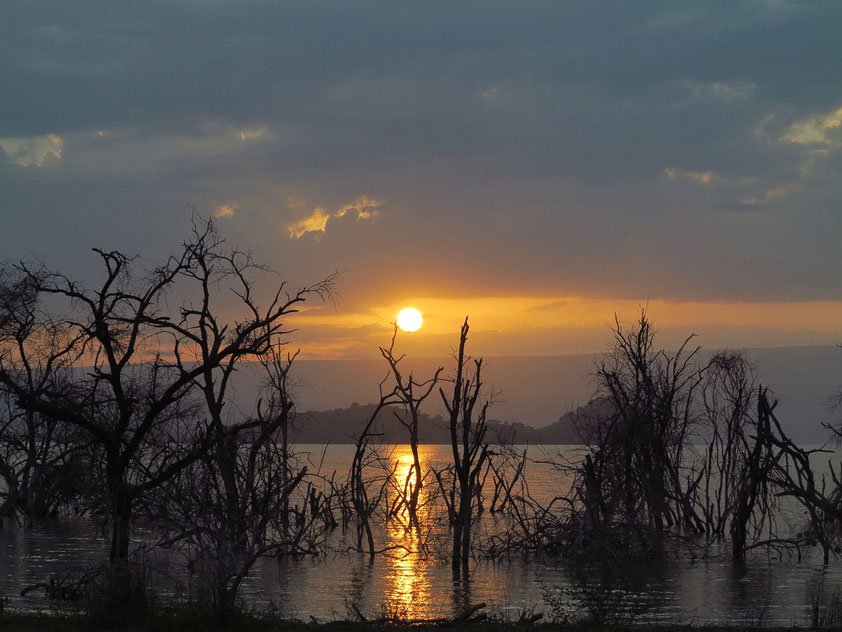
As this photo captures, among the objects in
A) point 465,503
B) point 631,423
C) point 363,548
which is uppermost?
point 631,423

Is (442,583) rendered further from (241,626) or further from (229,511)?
(241,626)

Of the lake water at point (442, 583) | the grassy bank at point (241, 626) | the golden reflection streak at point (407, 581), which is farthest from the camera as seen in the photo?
the golden reflection streak at point (407, 581)

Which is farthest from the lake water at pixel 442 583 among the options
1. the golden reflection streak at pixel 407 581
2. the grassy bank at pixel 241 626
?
A: the grassy bank at pixel 241 626

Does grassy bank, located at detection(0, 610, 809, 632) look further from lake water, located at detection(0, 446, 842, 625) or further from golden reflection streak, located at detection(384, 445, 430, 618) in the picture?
golden reflection streak, located at detection(384, 445, 430, 618)

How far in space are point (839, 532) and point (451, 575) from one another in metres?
15.2

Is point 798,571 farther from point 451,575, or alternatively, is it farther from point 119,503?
point 119,503

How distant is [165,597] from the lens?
23.0 m

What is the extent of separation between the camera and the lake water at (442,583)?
2306cm

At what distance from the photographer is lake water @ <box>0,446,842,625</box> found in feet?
75.7

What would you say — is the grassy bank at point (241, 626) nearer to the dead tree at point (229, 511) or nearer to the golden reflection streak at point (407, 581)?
the dead tree at point (229, 511)

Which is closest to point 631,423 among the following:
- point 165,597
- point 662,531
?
point 662,531

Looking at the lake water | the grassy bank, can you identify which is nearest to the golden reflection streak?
the lake water

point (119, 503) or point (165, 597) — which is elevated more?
point (119, 503)

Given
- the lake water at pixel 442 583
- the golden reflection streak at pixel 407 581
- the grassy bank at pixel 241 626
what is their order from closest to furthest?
the grassy bank at pixel 241 626 < the lake water at pixel 442 583 < the golden reflection streak at pixel 407 581
